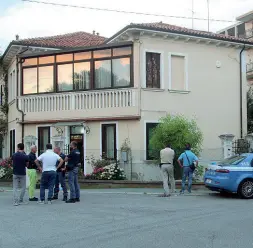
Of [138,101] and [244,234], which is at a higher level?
[138,101]

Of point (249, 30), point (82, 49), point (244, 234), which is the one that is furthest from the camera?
point (249, 30)

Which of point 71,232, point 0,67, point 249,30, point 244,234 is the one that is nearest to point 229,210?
point 244,234

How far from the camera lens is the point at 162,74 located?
21.1m

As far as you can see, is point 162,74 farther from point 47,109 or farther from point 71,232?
point 71,232

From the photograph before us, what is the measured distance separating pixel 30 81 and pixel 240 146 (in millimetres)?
11248

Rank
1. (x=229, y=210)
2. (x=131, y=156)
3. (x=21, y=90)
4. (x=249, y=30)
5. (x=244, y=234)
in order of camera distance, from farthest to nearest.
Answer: (x=249, y=30) < (x=21, y=90) < (x=131, y=156) < (x=229, y=210) < (x=244, y=234)

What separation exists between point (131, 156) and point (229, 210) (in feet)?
29.4

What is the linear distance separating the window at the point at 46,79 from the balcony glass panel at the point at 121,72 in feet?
11.7

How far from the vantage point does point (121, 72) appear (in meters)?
20.9

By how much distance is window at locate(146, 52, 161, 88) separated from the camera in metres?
20.8

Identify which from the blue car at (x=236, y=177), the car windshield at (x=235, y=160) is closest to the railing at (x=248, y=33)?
the car windshield at (x=235, y=160)

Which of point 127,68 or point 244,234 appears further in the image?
point 127,68

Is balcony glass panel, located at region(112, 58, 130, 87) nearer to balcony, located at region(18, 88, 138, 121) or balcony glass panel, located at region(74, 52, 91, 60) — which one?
balcony, located at region(18, 88, 138, 121)

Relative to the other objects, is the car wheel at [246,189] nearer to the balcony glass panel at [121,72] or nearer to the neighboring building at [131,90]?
the neighboring building at [131,90]
